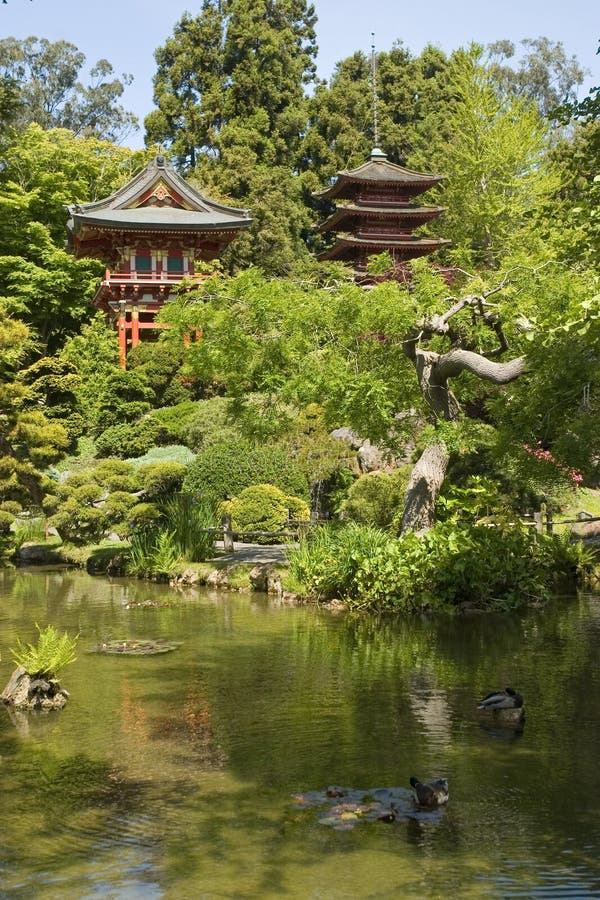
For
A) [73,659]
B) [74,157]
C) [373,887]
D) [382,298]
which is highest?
[74,157]

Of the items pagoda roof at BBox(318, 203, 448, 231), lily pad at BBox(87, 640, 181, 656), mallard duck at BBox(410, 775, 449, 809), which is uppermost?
pagoda roof at BBox(318, 203, 448, 231)

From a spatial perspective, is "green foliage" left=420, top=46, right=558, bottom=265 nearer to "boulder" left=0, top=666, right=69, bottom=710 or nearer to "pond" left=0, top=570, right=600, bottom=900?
"pond" left=0, top=570, right=600, bottom=900

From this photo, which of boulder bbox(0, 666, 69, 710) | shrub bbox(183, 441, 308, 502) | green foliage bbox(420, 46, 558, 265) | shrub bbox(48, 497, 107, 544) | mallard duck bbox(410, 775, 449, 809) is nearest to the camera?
mallard duck bbox(410, 775, 449, 809)

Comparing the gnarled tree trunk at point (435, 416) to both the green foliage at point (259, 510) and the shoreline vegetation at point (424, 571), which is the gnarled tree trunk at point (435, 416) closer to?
the shoreline vegetation at point (424, 571)

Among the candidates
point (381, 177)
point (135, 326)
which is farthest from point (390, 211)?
point (135, 326)

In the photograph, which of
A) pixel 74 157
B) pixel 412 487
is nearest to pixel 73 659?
pixel 412 487

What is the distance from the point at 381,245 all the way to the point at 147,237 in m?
7.47

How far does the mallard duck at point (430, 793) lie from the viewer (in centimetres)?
621

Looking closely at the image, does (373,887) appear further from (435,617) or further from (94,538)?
(94,538)

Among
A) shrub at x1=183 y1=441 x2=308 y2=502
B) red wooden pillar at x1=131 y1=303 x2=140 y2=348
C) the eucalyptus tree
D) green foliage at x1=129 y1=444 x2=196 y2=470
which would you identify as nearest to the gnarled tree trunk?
shrub at x1=183 y1=441 x2=308 y2=502

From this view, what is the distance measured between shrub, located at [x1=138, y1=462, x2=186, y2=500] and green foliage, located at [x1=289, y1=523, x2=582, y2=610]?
5.74 meters

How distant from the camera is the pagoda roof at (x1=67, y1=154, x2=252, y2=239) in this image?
1221 inches

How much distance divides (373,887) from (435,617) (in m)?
7.85

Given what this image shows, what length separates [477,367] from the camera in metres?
13.3
